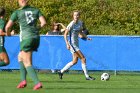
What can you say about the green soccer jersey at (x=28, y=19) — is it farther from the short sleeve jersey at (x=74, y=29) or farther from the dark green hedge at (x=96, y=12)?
the dark green hedge at (x=96, y=12)

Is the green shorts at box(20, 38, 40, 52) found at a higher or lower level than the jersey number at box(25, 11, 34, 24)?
lower

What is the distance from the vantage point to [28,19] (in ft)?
42.7

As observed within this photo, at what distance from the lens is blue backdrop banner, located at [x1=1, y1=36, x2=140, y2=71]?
→ 2230 cm

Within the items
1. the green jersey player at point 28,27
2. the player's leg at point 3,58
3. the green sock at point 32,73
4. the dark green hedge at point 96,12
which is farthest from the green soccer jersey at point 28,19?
the dark green hedge at point 96,12

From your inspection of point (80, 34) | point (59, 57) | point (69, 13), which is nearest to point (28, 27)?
point (80, 34)

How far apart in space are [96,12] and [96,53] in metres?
9.65

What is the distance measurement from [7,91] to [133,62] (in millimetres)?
10207

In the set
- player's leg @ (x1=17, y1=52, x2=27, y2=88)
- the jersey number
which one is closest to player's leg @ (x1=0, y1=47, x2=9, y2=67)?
player's leg @ (x1=17, y1=52, x2=27, y2=88)

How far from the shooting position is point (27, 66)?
13047 mm

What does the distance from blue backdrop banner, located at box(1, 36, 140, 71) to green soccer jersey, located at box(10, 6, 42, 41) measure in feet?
30.8

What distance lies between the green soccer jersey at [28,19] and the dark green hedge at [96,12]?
17.7 metres

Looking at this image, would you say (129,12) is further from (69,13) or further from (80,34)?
(80,34)

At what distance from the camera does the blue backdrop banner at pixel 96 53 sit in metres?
22.3

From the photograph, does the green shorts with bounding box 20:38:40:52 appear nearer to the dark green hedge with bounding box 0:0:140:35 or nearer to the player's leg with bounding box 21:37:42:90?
the player's leg with bounding box 21:37:42:90
